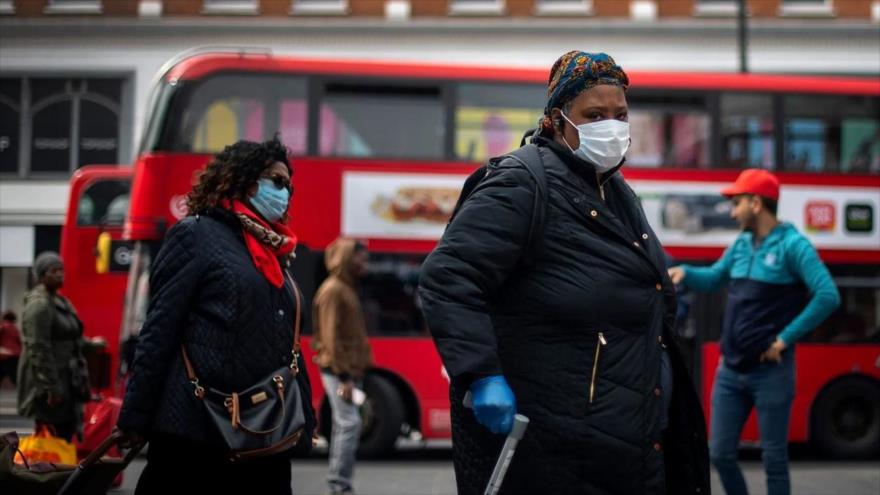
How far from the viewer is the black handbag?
4.10m

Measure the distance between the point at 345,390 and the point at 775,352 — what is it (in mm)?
3223

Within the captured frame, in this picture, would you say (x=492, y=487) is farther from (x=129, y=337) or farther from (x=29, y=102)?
(x=29, y=102)

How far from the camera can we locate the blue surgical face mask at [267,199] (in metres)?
4.54

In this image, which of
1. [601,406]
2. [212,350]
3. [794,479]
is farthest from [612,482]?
[794,479]

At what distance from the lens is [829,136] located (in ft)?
40.7

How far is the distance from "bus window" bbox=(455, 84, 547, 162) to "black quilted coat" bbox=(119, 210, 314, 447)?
7.94 meters

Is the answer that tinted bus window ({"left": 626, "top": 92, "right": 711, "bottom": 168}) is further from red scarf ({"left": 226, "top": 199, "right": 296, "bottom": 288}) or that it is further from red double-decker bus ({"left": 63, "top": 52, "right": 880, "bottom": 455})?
red scarf ({"left": 226, "top": 199, "right": 296, "bottom": 288})

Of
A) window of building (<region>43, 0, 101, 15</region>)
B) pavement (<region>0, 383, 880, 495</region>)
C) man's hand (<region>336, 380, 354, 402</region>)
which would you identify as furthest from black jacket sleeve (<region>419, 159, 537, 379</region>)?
window of building (<region>43, 0, 101, 15</region>)

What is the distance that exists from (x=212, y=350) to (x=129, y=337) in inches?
302

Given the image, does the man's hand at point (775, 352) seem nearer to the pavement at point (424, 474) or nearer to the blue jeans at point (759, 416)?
the blue jeans at point (759, 416)

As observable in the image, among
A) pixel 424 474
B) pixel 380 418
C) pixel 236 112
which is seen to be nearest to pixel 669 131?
pixel 380 418

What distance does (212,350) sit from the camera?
13.7 ft

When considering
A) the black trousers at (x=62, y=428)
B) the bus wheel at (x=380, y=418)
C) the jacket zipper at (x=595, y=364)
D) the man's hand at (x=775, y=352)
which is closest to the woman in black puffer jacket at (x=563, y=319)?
the jacket zipper at (x=595, y=364)

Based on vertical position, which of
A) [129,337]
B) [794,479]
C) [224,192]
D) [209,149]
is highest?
[209,149]
